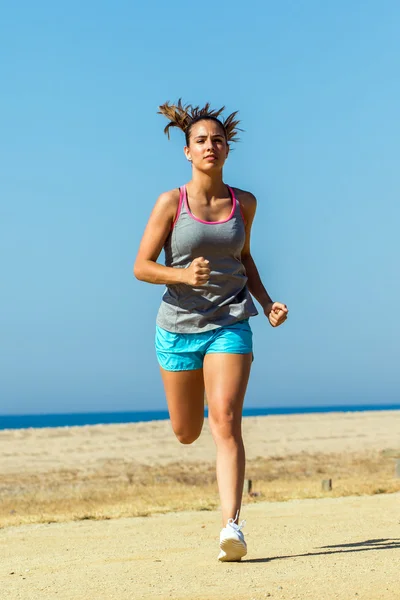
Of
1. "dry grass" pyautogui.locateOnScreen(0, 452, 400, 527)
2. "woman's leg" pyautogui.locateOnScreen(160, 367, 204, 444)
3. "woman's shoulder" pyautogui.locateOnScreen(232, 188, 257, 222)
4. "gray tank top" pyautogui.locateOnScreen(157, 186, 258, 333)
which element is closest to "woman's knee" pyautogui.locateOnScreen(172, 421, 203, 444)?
"woman's leg" pyautogui.locateOnScreen(160, 367, 204, 444)

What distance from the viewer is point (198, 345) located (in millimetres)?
5461

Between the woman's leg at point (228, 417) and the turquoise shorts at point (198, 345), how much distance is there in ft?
0.20

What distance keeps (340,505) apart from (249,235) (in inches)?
126

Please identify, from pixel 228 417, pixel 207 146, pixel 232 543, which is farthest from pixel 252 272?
pixel 232 543

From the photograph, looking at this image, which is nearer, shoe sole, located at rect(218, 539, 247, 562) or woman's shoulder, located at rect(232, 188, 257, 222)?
shoe sole, located at rect(218, 539, 247, 562)

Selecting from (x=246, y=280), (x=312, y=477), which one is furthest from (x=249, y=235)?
(x=312, y=477)

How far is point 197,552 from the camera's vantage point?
5.64m

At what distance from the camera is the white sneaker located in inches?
199

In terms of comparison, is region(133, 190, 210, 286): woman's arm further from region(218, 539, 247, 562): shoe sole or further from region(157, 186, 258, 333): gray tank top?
region(218, 539, 247, 562): shoe sole

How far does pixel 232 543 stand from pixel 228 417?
2.18 feet

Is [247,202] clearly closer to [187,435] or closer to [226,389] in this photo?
[226,389]

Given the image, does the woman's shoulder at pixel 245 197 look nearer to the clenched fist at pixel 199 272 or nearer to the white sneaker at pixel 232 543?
the clenched fist at pixel 199 272

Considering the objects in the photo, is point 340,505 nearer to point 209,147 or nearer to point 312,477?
point 209,147

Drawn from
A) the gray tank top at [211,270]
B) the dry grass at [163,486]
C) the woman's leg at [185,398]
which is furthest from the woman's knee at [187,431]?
the dry grass at [163,486]
